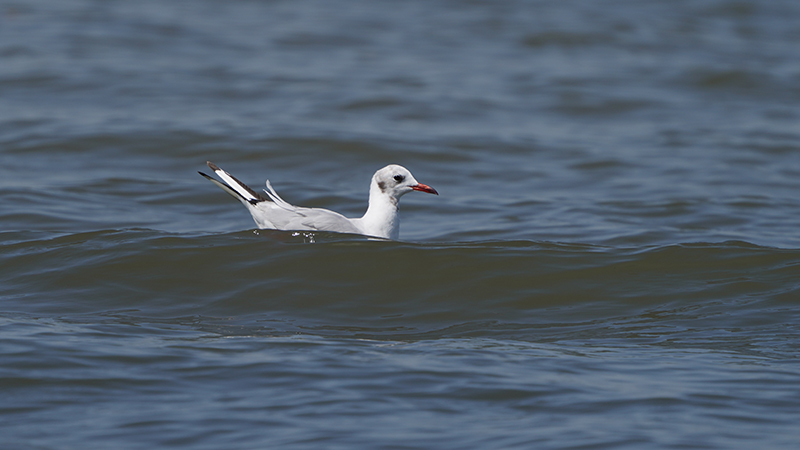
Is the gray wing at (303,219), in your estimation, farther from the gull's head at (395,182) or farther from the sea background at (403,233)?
the gull's head at (395,182)

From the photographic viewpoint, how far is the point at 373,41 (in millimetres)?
20672

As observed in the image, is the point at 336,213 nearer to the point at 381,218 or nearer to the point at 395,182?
the point at 381,218

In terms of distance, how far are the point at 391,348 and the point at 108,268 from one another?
2890mm

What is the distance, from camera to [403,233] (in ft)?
34.9

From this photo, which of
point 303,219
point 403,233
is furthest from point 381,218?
point 403,233

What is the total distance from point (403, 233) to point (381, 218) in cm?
162

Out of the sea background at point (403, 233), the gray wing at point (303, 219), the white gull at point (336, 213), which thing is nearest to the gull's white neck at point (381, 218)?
the white gull at point (336, 213)

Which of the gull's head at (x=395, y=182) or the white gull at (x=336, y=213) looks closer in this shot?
the white gull at (x=336, y=213)

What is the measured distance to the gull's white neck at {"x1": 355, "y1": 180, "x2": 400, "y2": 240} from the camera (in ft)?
29.5

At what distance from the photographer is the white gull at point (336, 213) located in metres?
8.77


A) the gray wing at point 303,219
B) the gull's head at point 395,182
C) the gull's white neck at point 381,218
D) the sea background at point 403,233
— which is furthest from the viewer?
the gull's head at point 395,182

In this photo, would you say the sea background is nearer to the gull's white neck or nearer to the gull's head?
the gull's white neck

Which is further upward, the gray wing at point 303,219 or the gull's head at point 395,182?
the gull's head at point 395,182

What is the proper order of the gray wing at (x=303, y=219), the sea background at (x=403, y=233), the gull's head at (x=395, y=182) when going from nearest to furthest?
the sea background at (x=403, y=233) < the gray wing at (x=303, y=219) < the gull's head at (x=395, y=182)
